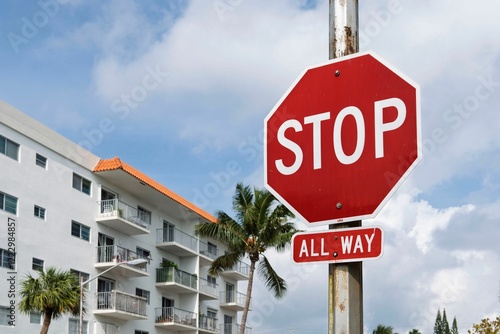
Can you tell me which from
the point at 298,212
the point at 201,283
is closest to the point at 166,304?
the point at 201,283

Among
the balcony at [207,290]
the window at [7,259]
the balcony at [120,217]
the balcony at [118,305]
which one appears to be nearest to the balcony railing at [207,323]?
the balcony at [207,290]

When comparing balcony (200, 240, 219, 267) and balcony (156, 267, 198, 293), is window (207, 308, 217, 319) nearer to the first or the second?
balcony (200, 240, 219, 267)

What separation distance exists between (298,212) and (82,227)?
119 feet

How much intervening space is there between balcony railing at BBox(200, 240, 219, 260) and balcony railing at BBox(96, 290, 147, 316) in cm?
1192

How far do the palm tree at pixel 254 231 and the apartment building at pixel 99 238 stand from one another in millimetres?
4289

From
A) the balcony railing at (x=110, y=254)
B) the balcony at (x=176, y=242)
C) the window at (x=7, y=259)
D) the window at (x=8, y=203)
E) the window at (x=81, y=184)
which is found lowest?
the window at (x=7, y=259)

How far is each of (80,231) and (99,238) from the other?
1.94 meters

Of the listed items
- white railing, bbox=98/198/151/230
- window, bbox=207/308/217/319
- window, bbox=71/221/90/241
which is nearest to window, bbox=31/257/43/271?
window, bbox=71/221/90/241

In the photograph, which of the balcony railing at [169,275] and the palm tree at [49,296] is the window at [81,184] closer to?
the balcony railing at [169,275]

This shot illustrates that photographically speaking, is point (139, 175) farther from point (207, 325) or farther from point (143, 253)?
point (207, 325)

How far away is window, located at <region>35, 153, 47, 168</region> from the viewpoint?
34.9 meters

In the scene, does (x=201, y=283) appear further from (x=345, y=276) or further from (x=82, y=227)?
(x=345, y=276)

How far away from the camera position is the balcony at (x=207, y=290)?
168 ft

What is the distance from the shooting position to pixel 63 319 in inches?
1403
